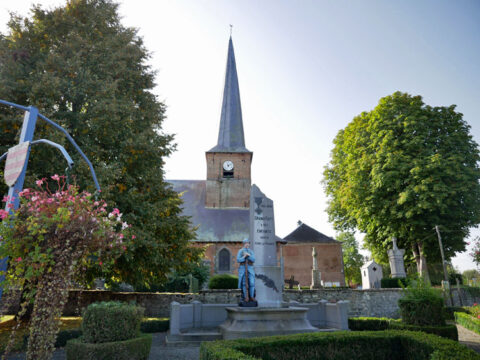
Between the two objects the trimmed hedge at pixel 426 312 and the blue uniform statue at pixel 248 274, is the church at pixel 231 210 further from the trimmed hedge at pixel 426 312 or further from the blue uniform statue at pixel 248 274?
the trimmed hedge at pixel 426 312

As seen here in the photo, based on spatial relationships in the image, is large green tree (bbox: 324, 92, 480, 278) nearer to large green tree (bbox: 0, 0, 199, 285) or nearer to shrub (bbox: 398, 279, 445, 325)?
shrub (bbox: 398, 279, 445, 325)

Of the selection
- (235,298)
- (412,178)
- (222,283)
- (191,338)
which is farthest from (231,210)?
(191,338)

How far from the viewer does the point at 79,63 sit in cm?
1196

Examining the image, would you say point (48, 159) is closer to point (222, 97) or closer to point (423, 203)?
point (423, 203)

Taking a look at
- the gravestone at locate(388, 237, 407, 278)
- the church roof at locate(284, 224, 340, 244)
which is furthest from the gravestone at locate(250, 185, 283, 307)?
the church roof at locate(284, 224, 340, 244)

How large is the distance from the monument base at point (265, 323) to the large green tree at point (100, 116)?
4288mm

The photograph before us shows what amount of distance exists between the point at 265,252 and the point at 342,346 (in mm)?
4178

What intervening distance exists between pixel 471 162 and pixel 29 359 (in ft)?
78.6

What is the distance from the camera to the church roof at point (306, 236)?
37156 millimetres

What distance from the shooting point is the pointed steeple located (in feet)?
115

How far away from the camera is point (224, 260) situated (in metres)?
30.2

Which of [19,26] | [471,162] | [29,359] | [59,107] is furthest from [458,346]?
[471,162]

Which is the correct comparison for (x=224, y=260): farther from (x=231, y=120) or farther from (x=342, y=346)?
(x=342, y=346)

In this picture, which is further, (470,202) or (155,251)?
(470,202)
